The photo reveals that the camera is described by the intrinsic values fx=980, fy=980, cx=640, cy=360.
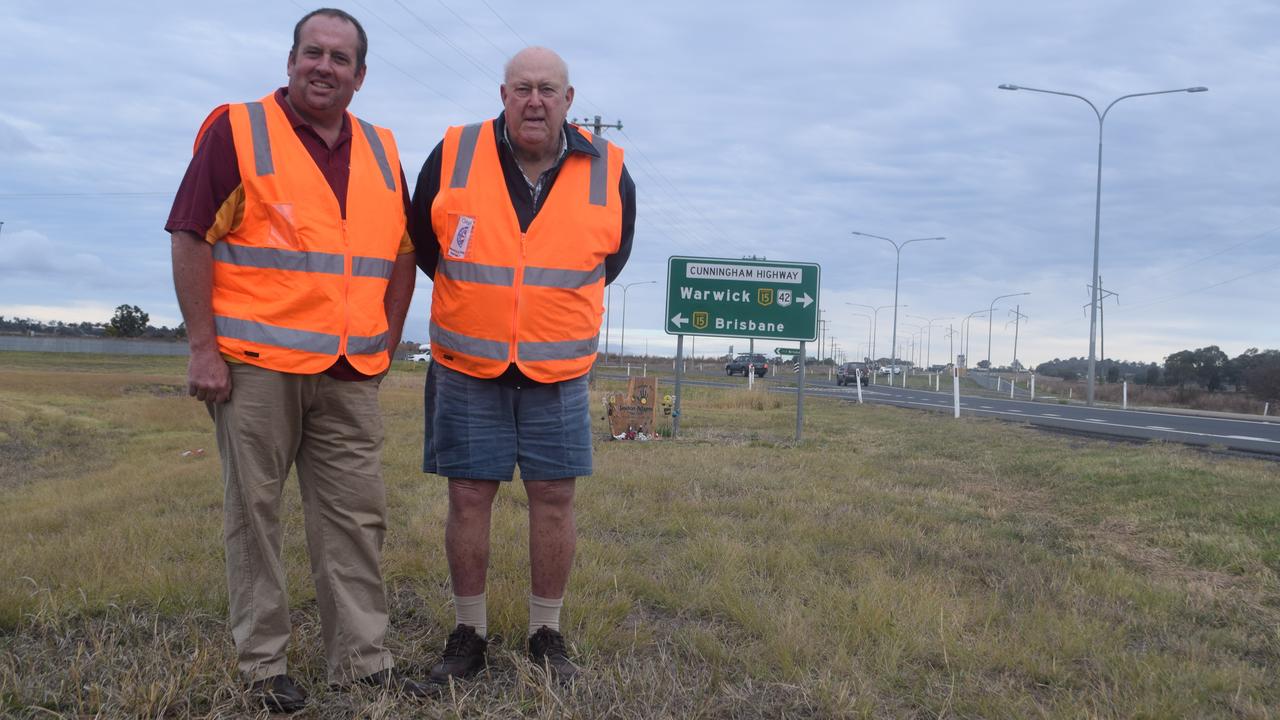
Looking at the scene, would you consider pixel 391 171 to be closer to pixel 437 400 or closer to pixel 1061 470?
pixel 437 400

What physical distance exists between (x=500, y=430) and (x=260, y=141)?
121cm

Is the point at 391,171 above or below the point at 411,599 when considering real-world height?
above

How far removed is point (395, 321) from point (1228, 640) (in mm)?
3424

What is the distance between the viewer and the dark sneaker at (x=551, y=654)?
3225 millimetres

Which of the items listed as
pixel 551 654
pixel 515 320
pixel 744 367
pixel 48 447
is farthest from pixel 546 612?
pixel 744 367

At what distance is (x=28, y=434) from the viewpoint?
16781 mm

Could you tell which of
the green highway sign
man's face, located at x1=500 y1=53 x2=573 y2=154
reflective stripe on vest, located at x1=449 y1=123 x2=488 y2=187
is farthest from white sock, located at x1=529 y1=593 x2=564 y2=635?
the green highway sign

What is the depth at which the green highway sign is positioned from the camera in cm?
1416

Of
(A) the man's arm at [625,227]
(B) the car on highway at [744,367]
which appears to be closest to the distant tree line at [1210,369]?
(B) the car on highway at [744,367]

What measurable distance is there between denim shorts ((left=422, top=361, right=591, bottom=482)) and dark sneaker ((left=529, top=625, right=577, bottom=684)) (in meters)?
0.55

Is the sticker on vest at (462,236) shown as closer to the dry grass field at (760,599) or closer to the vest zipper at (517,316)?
the vest zipper at (517,316)

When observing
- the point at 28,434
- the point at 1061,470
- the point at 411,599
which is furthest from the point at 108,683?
the point at 28,434

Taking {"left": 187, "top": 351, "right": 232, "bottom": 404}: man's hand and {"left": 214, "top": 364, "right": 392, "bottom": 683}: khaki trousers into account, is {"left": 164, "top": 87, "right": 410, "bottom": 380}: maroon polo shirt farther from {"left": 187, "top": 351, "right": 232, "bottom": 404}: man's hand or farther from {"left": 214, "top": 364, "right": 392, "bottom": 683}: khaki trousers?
{"left": 187, "top": 351, "right": 232, "bottom": 404}: man's hand

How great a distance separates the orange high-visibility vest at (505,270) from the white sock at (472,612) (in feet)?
2.63
